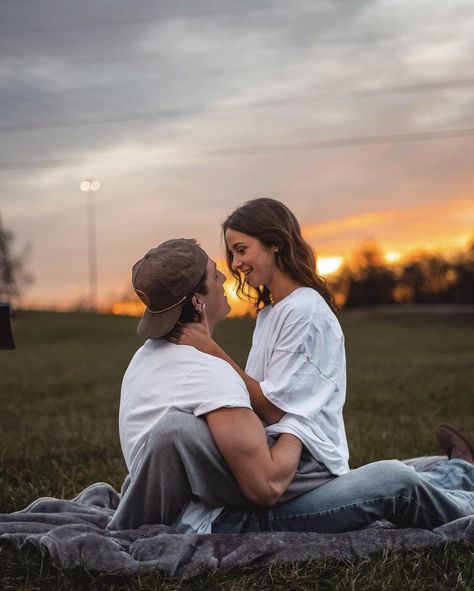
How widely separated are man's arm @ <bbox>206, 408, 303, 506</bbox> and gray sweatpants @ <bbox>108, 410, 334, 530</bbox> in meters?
0.09

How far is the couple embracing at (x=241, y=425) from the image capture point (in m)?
3.48

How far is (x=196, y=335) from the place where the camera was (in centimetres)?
367

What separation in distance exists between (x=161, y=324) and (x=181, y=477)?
2.46ft

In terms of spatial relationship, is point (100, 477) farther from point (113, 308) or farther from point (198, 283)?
point (113, 308)

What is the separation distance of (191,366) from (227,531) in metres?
1.01

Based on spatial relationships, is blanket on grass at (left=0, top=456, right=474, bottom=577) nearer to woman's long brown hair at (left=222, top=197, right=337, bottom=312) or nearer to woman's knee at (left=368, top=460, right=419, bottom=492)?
woman's knee at (left=368, top=460, right=419, bottom=492)

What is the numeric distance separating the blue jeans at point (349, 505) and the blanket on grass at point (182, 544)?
80 millimetres

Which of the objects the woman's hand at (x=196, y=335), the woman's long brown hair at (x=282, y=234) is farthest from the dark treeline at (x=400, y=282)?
the woman's hand at (x=196, y=335)

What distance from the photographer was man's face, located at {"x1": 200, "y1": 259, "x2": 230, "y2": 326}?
12.2 ft

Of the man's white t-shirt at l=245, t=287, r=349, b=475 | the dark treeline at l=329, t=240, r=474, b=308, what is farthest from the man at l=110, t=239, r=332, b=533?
the dark treeline at l=329, t=240, r=474, b=308

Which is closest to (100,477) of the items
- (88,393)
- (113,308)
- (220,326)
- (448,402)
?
(448,402)

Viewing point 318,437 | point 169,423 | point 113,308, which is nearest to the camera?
point 169,423

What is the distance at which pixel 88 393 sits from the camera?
13391mm

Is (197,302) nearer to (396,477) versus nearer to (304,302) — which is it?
(304,302)
